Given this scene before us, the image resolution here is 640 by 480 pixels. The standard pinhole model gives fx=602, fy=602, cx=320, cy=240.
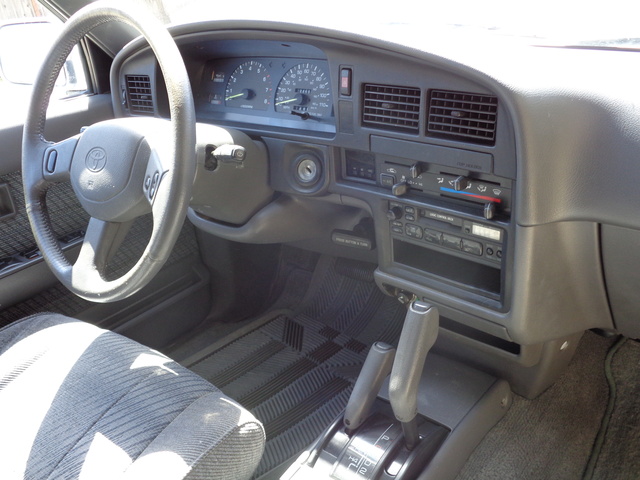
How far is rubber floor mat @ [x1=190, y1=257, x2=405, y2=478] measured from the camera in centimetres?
182

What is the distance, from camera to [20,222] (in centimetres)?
176

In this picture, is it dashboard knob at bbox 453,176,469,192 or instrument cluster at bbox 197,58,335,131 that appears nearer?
dashboard knob at bbox 453,176,469,192

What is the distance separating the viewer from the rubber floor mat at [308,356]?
1.82 meters

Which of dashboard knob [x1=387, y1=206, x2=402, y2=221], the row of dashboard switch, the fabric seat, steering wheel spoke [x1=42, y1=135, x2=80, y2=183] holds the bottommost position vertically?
the fabric seat

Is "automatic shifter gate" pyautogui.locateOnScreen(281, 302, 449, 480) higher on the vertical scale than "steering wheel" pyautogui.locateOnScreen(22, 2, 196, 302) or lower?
lower

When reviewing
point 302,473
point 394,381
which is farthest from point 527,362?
point 302,473

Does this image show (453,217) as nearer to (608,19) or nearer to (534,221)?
(534,221)

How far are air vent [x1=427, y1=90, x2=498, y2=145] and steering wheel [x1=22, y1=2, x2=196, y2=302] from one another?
486 millimetres

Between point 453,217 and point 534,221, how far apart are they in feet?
0.63

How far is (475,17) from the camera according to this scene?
60.6 inches

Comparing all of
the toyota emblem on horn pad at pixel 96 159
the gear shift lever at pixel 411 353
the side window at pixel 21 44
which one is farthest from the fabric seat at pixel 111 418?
the side window at pixel 21 44

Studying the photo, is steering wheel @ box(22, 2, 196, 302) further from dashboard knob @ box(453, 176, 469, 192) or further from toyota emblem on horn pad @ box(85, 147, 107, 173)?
dashboard knob @ box(453, 176, 469, 192)

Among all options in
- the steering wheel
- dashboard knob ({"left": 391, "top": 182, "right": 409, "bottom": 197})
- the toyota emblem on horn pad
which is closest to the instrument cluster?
dashboard knob ({"left": 391, "top": 182, "right": 409, "bottom": 197})

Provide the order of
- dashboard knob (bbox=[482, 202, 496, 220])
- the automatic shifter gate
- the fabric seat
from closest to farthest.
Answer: the fabric seat < dashboard knob (bbox=[482, 202, 496, 220]) < the automatic shifter gate
